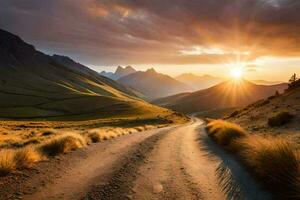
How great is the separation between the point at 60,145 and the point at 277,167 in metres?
9.90

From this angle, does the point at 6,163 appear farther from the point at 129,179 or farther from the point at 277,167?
the point at 277,167

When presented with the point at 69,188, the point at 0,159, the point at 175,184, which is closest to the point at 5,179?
the point at 0,159

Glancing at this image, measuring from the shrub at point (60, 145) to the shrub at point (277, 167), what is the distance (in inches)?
344

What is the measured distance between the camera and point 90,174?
9875mm

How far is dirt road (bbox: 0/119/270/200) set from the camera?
7914 mm

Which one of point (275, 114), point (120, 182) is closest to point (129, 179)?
point (120, 182)

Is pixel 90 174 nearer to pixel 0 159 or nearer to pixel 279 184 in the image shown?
pixel 0 159

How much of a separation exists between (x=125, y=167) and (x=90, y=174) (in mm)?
1702

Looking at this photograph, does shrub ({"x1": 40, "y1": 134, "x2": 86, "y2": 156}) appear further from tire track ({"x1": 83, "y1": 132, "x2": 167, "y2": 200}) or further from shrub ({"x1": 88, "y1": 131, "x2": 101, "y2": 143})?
tire track ({"x1": 83, "y1": 132, "x2": 167, "y2": 200})

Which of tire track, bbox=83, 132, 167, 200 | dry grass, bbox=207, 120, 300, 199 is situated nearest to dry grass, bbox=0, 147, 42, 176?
tire track, bbox=83, 132, 167, 200

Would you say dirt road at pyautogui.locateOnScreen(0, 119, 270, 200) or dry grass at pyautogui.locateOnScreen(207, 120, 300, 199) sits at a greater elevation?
dry grass at pyautogui.locateOnScreen(207, 120, 300, 199)

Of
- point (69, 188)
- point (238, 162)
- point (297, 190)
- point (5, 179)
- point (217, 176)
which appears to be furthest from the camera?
point (238, 162)

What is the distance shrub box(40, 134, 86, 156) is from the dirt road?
0.89m

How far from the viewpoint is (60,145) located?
14.2 meters
